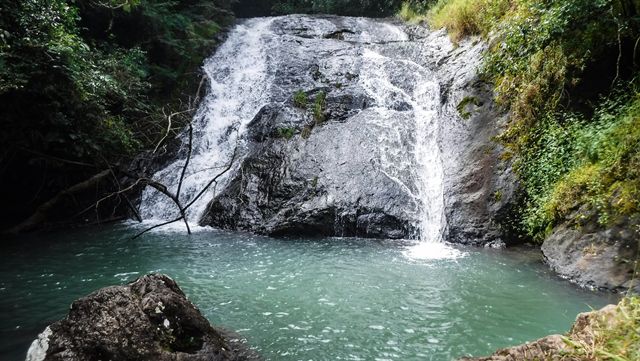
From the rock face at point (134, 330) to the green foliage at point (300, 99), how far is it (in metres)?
8.95

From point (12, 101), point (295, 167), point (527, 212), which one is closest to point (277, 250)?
point (295, 167)

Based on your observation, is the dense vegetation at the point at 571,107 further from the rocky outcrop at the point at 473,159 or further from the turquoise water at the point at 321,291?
the turquoise water at the point at 321,291

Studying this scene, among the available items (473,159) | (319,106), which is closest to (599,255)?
(473,159)

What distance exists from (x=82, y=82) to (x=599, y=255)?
9.31m

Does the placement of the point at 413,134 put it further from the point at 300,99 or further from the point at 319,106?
the point at 300,99

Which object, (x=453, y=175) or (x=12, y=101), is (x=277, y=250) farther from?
(x=12, y=101)

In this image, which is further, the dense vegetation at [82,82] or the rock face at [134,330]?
the dense vegetation at [82,82]

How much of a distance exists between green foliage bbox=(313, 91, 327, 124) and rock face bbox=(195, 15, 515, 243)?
1.3 inches

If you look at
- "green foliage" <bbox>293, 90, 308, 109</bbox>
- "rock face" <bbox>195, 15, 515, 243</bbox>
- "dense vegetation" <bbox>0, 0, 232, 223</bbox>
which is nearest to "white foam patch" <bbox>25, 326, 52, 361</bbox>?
"dense vegetation" <bbox>0, 0, 232, 223</bbox>

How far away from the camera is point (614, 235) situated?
237 inches

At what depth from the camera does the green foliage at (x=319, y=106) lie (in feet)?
39.8

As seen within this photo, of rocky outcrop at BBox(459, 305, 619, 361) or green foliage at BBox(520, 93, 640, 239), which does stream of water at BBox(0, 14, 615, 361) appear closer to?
green foliage at BBox(520, 93, 640, 239)

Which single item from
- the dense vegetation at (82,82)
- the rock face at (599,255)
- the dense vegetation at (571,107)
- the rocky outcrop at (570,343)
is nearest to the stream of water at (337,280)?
the rock face at (599,255)

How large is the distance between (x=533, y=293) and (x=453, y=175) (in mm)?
3932
